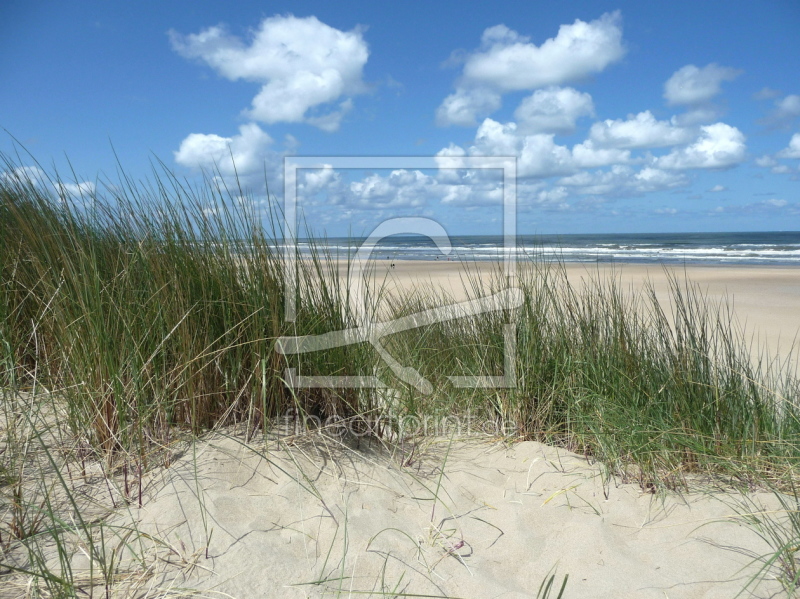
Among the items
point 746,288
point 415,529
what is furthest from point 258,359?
point 746,288

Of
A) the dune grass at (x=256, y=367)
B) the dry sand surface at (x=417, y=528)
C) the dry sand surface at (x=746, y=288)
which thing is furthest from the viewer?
Result: the dry sand surface at (x=746, y=288)

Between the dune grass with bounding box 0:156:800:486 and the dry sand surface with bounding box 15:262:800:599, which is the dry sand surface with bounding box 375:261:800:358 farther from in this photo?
the dry sand surface with bounding box 15:262:800:599

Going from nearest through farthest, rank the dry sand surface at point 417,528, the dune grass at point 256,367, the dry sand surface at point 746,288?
1. the dry sand surface at point 417,528
2. the dune grass at point 256,367
3. the dry sand surface at point 746,288

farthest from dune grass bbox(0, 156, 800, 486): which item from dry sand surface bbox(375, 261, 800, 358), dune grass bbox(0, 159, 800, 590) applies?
dry sand surface bbox(375, 261, 800, 358)

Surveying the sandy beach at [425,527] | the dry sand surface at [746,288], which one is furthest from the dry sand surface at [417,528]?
the dry sand surface at [746,288]

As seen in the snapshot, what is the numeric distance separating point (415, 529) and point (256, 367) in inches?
33.6

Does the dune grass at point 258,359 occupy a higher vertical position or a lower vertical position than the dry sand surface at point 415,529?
higher

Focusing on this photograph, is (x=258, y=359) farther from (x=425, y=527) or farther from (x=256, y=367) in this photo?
(x=425, y=527)

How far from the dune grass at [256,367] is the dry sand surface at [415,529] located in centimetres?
15

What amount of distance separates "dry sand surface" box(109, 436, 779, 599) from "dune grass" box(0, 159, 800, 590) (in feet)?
0.49

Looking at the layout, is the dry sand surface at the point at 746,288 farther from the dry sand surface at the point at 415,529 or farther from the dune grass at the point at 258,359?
the dry sand surface at the point at 415,529

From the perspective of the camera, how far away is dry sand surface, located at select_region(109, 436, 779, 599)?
1.71 m

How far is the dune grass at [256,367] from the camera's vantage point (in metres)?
2.09

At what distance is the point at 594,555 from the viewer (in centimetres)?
187
